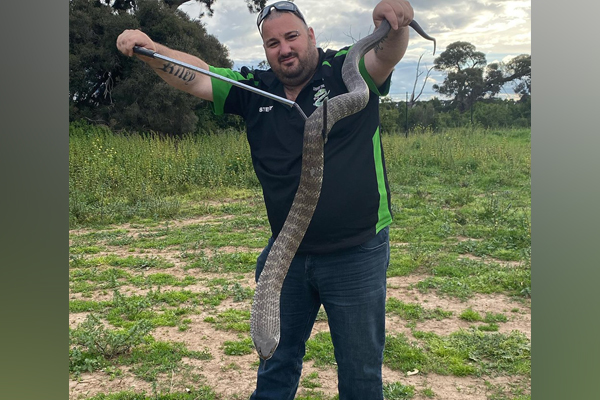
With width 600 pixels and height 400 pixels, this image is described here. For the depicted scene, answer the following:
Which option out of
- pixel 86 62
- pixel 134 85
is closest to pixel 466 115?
pixel 134 85

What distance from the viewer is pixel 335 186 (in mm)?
2271

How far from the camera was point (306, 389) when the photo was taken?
344cm

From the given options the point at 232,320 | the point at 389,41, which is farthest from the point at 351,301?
the point at 232,320

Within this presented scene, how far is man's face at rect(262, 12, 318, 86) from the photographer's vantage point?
224 centimetres

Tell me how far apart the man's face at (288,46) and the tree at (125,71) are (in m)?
13.1

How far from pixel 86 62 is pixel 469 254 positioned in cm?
1381

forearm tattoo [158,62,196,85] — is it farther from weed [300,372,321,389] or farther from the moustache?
weed [300,372,321,389]

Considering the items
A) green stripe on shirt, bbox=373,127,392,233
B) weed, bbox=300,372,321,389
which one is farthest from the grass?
green stripe on shirt, bbox=373,127,392,233

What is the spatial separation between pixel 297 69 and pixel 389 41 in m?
0.44

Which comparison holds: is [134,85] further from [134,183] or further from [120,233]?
[120,233]

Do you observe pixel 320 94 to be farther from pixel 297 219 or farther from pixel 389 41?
pixel 297 219

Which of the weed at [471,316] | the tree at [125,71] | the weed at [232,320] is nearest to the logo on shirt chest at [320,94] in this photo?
the weed at [232,320]
